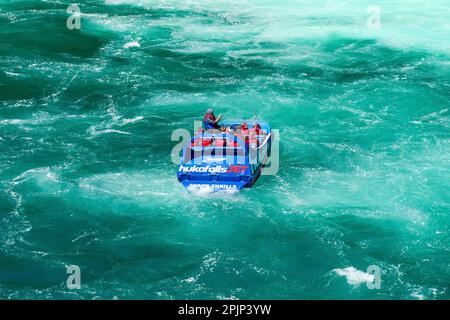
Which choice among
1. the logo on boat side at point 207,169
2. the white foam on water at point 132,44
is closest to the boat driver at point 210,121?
the logo on boat side at point 207,169

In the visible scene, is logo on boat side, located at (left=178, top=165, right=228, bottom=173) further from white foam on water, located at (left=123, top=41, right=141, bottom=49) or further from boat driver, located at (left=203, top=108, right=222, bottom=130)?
white foam on water, located at (left=123, top=41, right=141, bottom=49)

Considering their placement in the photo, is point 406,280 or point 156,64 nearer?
point 406,280

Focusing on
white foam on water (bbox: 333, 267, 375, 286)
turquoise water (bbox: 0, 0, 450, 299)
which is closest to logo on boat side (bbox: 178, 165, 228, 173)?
turquoise water (bbox: 0, 0, 450, 299)

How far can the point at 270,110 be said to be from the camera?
5384 centimetres

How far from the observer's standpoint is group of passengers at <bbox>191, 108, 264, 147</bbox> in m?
41.0

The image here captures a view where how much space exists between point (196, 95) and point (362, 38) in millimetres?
22175

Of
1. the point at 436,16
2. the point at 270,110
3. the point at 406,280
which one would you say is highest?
the point at 436,16

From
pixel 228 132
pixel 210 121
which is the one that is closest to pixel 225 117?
pixel 210 121

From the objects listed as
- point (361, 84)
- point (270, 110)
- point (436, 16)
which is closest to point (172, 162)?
point (270, 110)

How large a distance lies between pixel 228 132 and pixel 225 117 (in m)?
9.75

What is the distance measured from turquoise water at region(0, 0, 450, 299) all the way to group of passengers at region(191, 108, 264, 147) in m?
2.87

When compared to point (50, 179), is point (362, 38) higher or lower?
higher

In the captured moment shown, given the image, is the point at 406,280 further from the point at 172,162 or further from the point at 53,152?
the point at 53,152

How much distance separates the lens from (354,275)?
3497 cm
